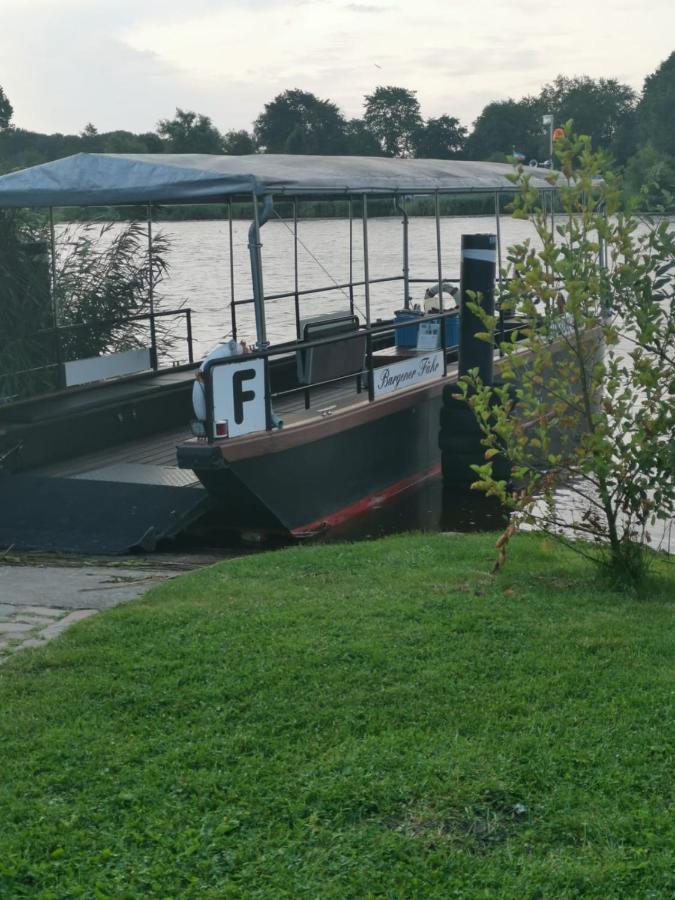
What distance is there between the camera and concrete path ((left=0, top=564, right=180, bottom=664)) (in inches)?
241

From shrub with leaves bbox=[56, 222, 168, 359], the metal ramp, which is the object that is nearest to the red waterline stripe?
the metal ramp

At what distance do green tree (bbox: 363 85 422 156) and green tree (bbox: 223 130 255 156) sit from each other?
2.54m

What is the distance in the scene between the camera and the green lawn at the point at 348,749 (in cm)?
362

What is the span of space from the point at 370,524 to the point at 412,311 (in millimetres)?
4408

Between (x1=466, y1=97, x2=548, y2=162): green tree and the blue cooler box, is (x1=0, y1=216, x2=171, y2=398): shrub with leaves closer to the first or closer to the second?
the blue cooler box

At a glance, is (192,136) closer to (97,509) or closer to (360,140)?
(360,140)

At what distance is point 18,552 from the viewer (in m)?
8.84

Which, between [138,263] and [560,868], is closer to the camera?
[560,868]

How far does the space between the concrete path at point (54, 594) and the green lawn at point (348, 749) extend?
313 millimetres

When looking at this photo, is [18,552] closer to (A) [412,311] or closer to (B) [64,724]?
(B) [64,724]

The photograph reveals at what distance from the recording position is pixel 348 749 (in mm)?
4340

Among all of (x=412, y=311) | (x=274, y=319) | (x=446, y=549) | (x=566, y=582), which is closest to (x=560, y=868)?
(x=566, y=582)

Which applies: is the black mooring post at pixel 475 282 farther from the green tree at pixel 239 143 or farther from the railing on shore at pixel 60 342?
the green tree at pixel 239 143

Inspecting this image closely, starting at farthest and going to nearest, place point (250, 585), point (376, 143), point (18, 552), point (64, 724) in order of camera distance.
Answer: point (376, 143), point (18, 552), point (250, 585), point (64, 724)
